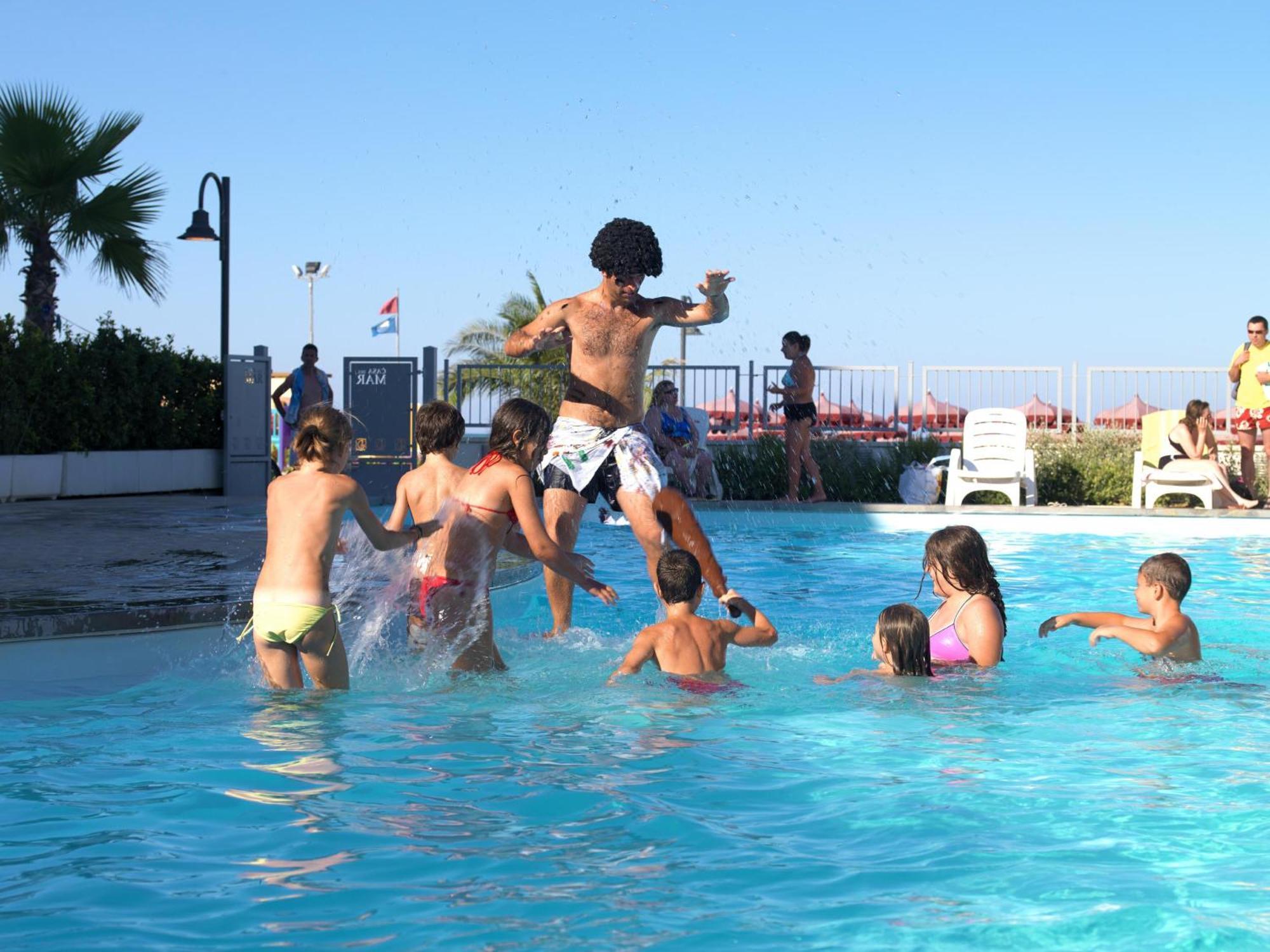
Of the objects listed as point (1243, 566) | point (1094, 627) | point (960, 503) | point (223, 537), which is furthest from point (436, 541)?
point (960, 503)

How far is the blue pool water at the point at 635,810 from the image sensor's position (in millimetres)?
3287

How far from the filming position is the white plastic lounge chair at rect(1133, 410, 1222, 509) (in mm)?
15023

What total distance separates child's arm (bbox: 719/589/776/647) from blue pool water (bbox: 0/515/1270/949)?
24cm

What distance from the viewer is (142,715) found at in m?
5.39

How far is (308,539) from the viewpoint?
16.2 ft

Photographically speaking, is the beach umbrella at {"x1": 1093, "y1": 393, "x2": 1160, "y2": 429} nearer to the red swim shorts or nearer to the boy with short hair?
the red swim shorts

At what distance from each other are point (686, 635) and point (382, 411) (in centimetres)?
1158

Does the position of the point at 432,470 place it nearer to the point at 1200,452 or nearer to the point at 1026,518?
the point at 1026,518

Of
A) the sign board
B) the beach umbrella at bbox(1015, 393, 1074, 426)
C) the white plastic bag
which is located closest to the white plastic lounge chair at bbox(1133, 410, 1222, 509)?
the white plastic bag

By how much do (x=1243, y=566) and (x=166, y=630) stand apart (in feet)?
28.5

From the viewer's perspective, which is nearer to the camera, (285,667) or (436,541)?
(285,667)

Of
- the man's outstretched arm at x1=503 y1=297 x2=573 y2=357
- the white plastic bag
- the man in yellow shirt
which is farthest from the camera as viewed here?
the white plastic bag

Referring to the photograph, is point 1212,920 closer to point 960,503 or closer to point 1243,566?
point 1243,566

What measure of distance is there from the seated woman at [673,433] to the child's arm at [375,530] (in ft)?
27.8
